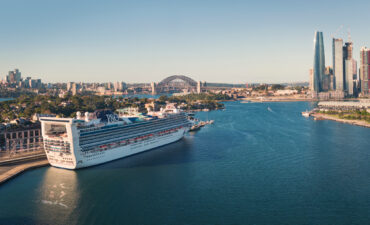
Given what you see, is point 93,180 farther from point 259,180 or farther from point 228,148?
point 228,148

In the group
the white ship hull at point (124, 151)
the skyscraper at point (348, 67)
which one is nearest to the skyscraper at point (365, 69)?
the skyscraper at point (348, 67)

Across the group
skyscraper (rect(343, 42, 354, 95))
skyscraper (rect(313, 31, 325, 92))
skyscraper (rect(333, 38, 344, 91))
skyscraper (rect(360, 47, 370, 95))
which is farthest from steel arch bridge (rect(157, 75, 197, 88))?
skyscraper (rect(360, 47, 370, 95))

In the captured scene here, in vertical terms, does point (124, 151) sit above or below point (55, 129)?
below

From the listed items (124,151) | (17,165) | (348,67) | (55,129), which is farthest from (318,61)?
(17,165)

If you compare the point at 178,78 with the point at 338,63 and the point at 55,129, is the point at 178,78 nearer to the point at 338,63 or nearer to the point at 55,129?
the point at 338,63

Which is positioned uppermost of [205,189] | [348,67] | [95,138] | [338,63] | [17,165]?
[338,63]

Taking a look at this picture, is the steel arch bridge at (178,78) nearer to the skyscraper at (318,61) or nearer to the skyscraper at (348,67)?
the skyscraper at (318,61)
